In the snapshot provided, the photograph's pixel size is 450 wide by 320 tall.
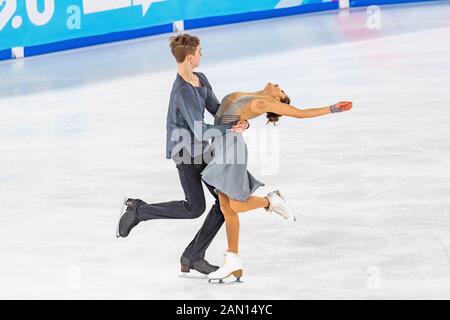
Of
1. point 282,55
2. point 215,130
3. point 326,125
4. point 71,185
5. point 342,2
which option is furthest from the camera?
point 342,2

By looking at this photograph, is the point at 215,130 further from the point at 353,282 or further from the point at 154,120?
the point at 154,120

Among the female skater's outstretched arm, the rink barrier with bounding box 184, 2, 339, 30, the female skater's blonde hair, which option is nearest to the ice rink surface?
the female skater's outstretched arm

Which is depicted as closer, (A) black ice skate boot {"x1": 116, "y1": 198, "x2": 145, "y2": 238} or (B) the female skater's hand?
(B) the female skater's hand

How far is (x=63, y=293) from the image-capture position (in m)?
6.51

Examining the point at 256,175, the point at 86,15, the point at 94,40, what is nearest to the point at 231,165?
the point at 256,175

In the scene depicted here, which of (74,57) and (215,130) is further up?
(215,130)

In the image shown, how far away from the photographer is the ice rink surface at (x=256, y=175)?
22.3 ft

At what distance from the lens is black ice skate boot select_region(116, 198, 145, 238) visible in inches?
278

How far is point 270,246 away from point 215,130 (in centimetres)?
125

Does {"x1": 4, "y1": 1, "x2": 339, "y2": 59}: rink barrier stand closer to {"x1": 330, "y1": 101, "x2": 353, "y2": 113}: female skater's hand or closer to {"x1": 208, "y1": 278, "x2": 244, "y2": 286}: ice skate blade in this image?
{"x1": 208, "y1": 278, "x2": 244, "y2": 286}: ice skate blade

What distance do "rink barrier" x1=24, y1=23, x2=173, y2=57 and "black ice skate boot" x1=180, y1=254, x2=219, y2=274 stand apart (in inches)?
438

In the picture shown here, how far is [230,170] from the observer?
6.38 m

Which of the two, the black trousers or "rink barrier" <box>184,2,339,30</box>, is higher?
the black trousers

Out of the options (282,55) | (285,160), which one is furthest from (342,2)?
(285,160)
